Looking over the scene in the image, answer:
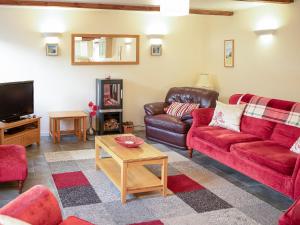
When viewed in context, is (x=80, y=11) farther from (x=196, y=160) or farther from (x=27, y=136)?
(x=196, y=160)

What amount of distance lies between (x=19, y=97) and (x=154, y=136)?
2.25 m

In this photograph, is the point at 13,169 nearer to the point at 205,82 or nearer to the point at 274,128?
the point at 274,128

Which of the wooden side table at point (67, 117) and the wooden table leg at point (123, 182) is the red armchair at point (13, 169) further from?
the wooden side table at point (67, 117)

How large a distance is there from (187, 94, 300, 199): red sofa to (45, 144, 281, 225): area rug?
25 cm

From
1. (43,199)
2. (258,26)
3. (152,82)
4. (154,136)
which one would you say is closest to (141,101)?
(152,82)

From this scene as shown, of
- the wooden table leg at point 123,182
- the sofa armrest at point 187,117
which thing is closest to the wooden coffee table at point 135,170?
the wooden table leg at point 123,182

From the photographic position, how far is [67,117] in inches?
241

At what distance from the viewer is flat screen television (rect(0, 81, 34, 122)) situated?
5395 mm

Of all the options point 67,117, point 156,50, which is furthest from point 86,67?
point 156,50

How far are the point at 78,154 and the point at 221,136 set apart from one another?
2125mm

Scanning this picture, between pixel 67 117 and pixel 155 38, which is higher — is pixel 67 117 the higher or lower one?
the lower one

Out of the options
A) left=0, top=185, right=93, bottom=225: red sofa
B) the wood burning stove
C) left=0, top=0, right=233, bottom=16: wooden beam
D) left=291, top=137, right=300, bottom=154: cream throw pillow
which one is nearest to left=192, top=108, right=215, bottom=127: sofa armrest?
left=291, top=137, right=300, bottom=154: cream throw pillow

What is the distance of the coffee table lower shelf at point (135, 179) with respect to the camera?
383 cm

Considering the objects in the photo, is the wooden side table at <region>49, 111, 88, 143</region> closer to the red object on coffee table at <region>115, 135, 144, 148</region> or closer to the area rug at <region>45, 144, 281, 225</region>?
the area rug at <region>45, 144, 281, 225</region>
